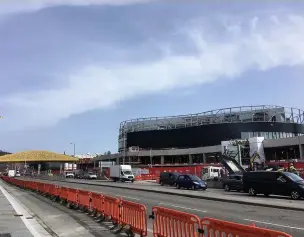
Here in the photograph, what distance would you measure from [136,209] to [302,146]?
71.7 meters

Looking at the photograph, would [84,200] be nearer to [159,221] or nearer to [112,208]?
[112,208]

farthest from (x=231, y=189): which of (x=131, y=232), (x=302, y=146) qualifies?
(x=302, y=146)

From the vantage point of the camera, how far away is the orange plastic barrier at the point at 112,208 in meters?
12.8

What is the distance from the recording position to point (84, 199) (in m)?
18.0

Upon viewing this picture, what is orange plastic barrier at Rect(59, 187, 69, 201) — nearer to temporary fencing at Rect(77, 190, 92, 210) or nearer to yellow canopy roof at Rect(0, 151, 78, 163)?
temporary fencing at Rect(77, 190, 92, 210)

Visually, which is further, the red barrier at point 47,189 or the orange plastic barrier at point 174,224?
the red barrier at point 47,189

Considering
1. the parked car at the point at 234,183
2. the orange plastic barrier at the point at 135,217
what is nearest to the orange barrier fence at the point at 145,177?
the parked car at the point at 234,183

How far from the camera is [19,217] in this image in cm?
1622

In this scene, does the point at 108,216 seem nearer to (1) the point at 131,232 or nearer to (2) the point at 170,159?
(1) the point at 131,232

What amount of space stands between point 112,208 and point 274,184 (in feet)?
56.4

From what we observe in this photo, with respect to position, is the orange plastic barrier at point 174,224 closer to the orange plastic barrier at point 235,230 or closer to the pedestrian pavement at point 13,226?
the orange plastic barrier at point 235,230

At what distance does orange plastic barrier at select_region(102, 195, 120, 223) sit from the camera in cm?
1282

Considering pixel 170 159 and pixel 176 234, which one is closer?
pixel 176 234

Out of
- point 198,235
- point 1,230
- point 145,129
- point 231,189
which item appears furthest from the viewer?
point 145,129
